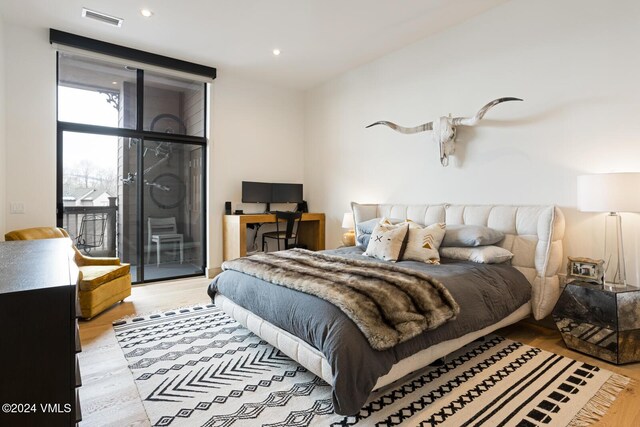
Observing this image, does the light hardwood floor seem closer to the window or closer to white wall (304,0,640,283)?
white wall (304,0,640,283)

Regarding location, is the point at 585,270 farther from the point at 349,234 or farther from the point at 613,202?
the point at 349,234

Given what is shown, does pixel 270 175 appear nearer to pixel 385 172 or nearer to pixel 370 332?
pixel 385 172

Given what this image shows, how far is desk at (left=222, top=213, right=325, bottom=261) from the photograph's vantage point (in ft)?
15.0

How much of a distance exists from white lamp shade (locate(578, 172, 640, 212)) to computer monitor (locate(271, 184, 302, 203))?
3916mm

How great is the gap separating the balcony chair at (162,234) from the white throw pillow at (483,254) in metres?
3.71

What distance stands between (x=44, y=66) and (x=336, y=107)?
359 centimetres

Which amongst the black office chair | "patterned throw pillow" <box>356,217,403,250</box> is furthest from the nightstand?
the black office chair

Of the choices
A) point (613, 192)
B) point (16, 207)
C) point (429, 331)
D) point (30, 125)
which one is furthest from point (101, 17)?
point (613, 192)

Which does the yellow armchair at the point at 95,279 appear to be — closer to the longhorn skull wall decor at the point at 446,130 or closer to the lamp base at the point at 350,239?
the lamp base at the point at 350,239

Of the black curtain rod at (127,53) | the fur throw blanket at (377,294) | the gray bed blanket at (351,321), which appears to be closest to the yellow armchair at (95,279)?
the gray bed blanket at (351,321)

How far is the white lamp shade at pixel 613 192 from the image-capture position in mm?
2197

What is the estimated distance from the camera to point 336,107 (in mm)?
5105

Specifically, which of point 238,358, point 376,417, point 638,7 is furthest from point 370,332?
point 638,7

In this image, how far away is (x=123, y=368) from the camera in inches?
86.1
